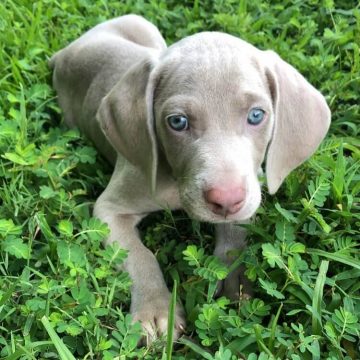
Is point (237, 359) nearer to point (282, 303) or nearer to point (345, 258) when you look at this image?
point (282, 303)

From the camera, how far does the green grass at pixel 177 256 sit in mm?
3023

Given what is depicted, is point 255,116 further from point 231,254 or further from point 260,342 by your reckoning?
point 260,342

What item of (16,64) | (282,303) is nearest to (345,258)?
(282,303)

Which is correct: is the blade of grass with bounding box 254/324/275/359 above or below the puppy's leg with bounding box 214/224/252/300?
above

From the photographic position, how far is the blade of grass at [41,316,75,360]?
2.79 metres

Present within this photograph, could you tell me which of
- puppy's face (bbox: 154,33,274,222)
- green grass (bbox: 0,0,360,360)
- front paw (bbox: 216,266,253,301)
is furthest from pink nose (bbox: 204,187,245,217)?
front paw (bbox: 216,266,253,301)

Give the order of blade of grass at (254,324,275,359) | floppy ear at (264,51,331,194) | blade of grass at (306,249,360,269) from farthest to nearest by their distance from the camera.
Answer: floppy ear at (264,51,331,194) → blade of grass at (306,249,360,269) → blade of grass at (254,324,275,359)

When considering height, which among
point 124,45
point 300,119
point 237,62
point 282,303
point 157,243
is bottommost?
point 157,243

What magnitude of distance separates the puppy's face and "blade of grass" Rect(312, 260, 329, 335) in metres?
0.48

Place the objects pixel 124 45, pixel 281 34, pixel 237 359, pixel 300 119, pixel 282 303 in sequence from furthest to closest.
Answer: pixel 281 34 → pixel 124 45 → pixel 300 119 → pixel 282 303 → pixel 237 359

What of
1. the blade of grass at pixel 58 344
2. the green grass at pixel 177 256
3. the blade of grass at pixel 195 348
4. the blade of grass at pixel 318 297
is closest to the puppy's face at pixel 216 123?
the green grass at pixel 177 256

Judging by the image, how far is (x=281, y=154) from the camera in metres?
3.39

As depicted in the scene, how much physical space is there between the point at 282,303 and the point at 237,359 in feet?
1.35

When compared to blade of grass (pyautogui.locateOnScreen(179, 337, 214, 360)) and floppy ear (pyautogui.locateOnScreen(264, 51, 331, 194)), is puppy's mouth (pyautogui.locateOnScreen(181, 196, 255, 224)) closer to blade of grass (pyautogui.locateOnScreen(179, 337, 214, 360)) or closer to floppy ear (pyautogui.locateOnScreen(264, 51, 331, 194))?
floppy ear (pyautogui.locateOnScreen(264, 51, 331, 194))
